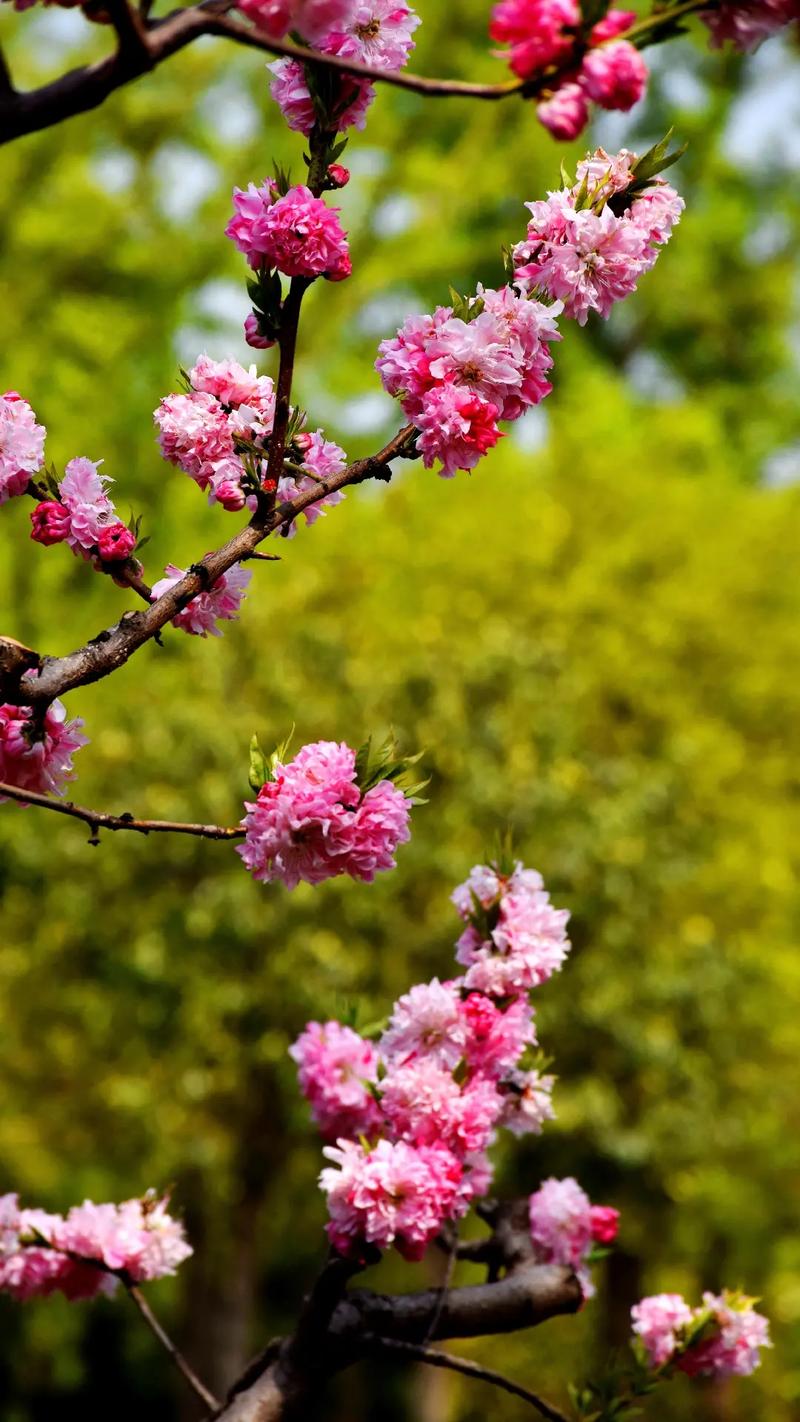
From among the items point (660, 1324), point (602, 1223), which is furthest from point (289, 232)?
point (660, 1324)

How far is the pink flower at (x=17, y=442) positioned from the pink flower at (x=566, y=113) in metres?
1.04

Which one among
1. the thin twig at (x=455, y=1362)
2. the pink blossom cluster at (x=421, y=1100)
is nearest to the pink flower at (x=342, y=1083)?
the pink blossom cluster at (x=421, y=1100)

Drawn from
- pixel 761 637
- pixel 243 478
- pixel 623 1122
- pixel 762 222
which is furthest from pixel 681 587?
pixel 243 478

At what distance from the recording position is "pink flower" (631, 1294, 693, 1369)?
3.92 metres

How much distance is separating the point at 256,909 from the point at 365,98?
10.3 m

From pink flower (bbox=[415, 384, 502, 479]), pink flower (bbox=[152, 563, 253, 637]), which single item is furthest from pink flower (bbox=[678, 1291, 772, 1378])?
pink flower (bbox=[415, 384, 502, 479])

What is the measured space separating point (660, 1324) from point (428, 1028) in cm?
101

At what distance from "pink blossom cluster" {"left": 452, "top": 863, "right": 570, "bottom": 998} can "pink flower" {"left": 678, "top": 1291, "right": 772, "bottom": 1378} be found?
95 cm

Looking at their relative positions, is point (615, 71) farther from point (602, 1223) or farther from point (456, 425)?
point (602, 1223)

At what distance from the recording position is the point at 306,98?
2.75 m

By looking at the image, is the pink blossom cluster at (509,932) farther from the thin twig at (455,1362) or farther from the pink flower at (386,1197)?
the thin twig at (455,1362)

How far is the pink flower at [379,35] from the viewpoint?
9.01 ft

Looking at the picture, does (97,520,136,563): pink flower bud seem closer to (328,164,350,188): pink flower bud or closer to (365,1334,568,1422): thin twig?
(328,164,350,188): pink flower bud

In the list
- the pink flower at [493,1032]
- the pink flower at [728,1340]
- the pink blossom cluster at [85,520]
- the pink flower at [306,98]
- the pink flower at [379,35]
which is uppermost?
the pink flower at [379,35]
